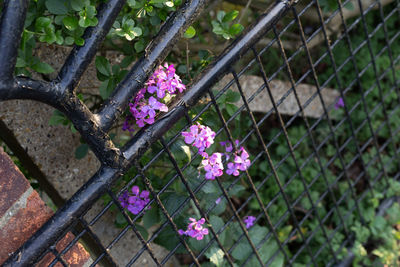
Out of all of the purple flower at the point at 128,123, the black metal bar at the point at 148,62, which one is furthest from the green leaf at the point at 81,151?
the black metal bar at the point at 148,62

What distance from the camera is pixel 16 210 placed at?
1103 mm

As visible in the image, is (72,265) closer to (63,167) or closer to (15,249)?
(15,249)

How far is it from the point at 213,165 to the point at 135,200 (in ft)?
1.00

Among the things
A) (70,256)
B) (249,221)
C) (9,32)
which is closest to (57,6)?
(9,32)

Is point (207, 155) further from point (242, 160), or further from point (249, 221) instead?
point (249, 221)

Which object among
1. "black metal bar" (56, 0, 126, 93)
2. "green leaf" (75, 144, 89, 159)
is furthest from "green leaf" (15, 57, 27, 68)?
"green leaf" (75, 144, 89, 159)

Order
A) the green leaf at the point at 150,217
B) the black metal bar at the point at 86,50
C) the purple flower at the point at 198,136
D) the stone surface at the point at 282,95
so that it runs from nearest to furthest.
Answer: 1. the black metal bar at the point at 86,50
2. the purple flower at the point at 198,136
3. the green leaf at the point at 150,217
4. the stone surface at the point at 282,95

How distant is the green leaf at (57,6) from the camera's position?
1136mm

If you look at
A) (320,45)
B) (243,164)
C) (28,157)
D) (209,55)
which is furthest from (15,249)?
(320,45)

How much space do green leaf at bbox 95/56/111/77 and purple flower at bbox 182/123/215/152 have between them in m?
0.36

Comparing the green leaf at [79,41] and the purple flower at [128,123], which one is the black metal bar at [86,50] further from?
the purple flower at [128,123]

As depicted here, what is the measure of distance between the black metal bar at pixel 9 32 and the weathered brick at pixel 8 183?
→ 0.26 m

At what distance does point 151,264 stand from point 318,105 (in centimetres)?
153

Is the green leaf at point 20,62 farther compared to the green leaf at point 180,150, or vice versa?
the green leaf at point 180,150
